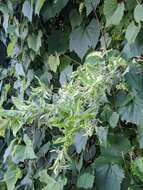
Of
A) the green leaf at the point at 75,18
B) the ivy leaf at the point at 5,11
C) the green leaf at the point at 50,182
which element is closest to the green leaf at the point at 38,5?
the green leaf at the point at 75,18

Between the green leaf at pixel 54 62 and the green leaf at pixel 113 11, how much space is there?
0.35 meters

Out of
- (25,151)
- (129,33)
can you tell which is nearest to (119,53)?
(129,33)

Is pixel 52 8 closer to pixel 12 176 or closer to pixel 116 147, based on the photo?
pixel 116 147

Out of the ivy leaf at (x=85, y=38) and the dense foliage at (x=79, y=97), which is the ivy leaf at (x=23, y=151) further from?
the ivy leaf at (x=85, y=38)

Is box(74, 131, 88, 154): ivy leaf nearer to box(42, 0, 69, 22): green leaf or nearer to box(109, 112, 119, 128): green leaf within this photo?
box(109, 112, 119, 128): green leaf

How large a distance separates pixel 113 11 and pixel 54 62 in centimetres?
41

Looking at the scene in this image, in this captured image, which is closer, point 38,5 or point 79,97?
point 79,97

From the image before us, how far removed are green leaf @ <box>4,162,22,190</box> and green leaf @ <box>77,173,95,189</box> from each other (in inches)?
14.1

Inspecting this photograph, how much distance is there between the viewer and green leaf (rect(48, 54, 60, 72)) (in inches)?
69.6

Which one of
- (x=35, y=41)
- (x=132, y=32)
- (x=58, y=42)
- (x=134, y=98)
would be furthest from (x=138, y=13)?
(x=35, y=41)

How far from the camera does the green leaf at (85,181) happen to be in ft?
4.77

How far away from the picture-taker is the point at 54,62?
1792 mm

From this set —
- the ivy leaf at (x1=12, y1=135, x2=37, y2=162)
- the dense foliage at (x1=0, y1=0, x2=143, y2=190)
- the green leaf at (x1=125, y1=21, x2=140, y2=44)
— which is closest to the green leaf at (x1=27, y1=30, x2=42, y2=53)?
the dense foliage at (x1=0, y1=0, x2=143, y2=190)

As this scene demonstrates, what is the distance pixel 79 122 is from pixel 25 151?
389mm
